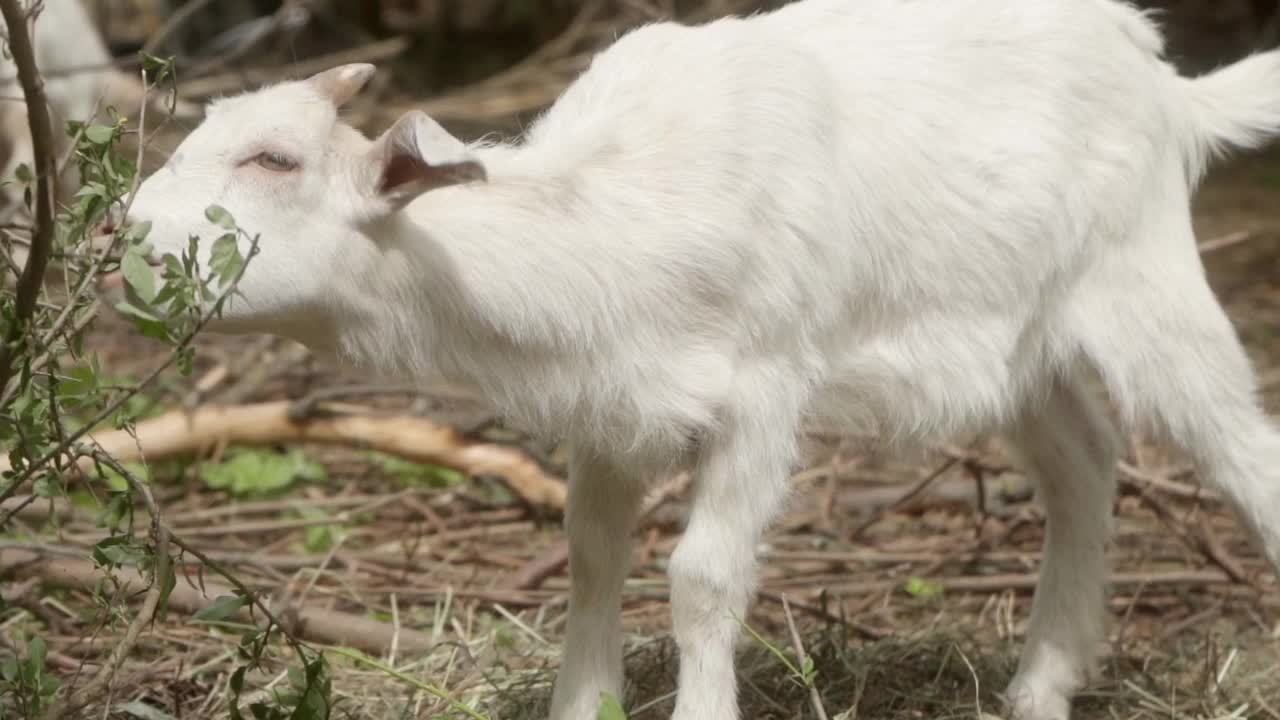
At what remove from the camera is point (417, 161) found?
304 cm

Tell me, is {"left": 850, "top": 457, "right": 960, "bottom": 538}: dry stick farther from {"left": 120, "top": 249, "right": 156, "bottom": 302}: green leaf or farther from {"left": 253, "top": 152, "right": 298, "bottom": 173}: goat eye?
{"left": 120, "top": 249, "right": 156, "bottom": 302}: green leaf

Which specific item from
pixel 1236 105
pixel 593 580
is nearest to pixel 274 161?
pixel 593 580

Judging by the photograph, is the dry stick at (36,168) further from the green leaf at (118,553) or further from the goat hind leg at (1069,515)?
the goat hind leg at (1069,515)

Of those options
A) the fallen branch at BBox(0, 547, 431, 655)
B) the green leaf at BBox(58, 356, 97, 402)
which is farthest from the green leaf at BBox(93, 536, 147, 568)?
the fallen branch at BBox(0, 547, 431, 655)

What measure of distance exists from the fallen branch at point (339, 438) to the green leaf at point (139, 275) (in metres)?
2.87

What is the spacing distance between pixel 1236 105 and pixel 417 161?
2.15 metres

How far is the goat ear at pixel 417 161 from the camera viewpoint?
9.62 ft

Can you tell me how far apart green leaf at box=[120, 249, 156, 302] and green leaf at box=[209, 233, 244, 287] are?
10 cm

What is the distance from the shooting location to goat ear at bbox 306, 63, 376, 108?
3258mm

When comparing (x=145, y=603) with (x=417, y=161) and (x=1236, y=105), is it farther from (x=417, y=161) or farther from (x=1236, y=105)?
(x=1236, y=105)

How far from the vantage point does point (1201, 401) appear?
382 cm

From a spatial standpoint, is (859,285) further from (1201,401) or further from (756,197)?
(1201,401)

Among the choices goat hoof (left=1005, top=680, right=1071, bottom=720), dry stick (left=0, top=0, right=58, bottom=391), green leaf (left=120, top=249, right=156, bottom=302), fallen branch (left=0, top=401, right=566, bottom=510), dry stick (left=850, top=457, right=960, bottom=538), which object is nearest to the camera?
dry stick (left=0, top=0, right=58, bottom=391)

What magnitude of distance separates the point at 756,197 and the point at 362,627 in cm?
175
